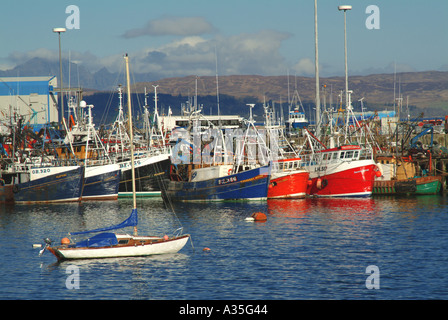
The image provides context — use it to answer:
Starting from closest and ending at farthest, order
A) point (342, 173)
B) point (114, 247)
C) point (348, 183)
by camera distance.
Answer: point (114, 247) < point (342, 173) < point (348, 183)

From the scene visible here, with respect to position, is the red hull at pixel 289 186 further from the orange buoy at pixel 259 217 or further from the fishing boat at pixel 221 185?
the orange buoy at pixel 259 217

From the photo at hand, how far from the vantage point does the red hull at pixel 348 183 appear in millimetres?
73562

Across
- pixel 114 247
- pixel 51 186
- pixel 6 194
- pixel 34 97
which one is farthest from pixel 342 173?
pixel 34 97

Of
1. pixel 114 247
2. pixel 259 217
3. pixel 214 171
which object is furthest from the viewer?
pixel 214 171

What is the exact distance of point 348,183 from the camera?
74.8 m

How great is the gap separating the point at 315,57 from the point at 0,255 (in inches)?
1860

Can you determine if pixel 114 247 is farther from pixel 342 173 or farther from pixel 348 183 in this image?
pixel 348 183

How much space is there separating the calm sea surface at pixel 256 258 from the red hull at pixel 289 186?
735 cm

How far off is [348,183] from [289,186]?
7.21 meters

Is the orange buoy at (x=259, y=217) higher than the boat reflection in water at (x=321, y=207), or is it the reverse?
the orange buoy at (x=259, y=217)

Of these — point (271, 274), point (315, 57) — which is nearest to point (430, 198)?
point (315, 57)

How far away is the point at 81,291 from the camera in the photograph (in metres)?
34.1

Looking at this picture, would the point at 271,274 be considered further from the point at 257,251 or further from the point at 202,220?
the point at 202,220

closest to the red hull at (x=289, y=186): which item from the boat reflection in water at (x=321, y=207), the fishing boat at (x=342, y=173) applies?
the boat reflection in water at (x=321, y=207)
